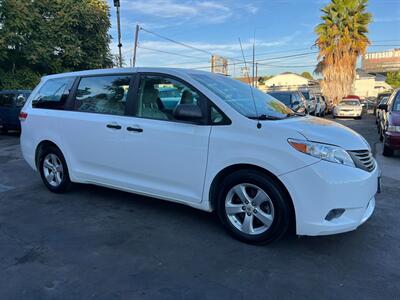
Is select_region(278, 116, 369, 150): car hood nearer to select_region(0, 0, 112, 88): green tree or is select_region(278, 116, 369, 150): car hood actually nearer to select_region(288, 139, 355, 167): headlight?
select_region(288, 139, 355, 167): headlight

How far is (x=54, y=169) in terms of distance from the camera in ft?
18.1

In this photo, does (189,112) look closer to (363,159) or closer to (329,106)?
(363,159)

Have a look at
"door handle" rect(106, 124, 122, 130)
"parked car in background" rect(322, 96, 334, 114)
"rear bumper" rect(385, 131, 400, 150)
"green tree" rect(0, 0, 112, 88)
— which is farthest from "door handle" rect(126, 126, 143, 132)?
"parked car in background" rect(322, 96, 334, 114)

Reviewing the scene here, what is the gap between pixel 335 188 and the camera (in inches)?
130

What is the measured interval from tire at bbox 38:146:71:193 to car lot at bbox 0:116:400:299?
47cm

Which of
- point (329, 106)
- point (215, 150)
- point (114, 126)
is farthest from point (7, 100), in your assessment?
point (329, 106)

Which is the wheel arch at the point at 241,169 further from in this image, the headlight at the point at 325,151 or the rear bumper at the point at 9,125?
the rear bumper at the point at 9,125

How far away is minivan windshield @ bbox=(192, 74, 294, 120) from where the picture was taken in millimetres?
3979

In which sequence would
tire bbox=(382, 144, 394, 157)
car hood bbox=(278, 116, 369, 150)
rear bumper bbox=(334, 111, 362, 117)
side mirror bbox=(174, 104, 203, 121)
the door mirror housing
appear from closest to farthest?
car hood bbox=(278, 116, 369, 150), side mirror bbox=(174, 104, 203, 121), tire bbox=(382, 144, 394, 157), the door mirror housing, rear bumper bbox=(334, 111, 362, 117)

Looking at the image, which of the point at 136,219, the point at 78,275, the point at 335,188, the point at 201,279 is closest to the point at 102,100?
the point at 136,219

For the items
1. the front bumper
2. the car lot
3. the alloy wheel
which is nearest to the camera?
the car lot

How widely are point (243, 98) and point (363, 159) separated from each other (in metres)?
1.45

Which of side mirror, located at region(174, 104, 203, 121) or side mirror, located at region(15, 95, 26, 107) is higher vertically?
side mirror, located at region(174, 104, 203, 121)

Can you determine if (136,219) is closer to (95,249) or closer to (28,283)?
(95,249)
